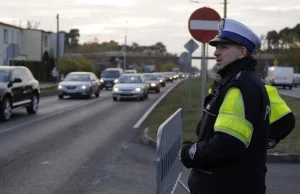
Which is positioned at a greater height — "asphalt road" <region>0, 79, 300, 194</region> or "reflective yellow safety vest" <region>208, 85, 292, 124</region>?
"reflective yellow safety vest" <region>208, 85, 292, 124</region>

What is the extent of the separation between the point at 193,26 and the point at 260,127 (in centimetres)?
825

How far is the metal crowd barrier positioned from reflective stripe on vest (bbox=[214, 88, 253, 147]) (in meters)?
1.42

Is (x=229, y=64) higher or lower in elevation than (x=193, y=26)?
lower

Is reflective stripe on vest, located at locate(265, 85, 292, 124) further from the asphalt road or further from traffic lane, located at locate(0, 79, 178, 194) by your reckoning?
traffic lane, located at locate(0, 79, 178, 194)

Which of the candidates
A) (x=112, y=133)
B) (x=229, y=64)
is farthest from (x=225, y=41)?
(x=112, y=133)

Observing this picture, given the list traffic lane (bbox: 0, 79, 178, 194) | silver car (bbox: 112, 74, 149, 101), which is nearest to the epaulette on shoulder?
traffic lane (bbox: 0, 79, 178, 194)

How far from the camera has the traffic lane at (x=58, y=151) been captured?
785 centimetres

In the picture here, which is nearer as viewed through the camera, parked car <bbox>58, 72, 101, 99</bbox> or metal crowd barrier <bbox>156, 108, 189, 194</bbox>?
metal crowd barrier <bbox>156, 108, 189, 194</bbox>

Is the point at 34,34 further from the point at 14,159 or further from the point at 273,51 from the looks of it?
the point at 14,159

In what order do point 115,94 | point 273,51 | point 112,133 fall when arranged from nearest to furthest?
point 112,133 → point 115,94 → point 273,51

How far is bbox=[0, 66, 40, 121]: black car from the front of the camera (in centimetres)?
1691

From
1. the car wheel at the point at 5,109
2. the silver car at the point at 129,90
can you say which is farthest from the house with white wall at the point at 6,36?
the car wheel at the point at 5,109

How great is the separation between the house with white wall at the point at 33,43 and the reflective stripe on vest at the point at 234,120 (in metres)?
75.2

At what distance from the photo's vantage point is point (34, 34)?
76938 millimetres
